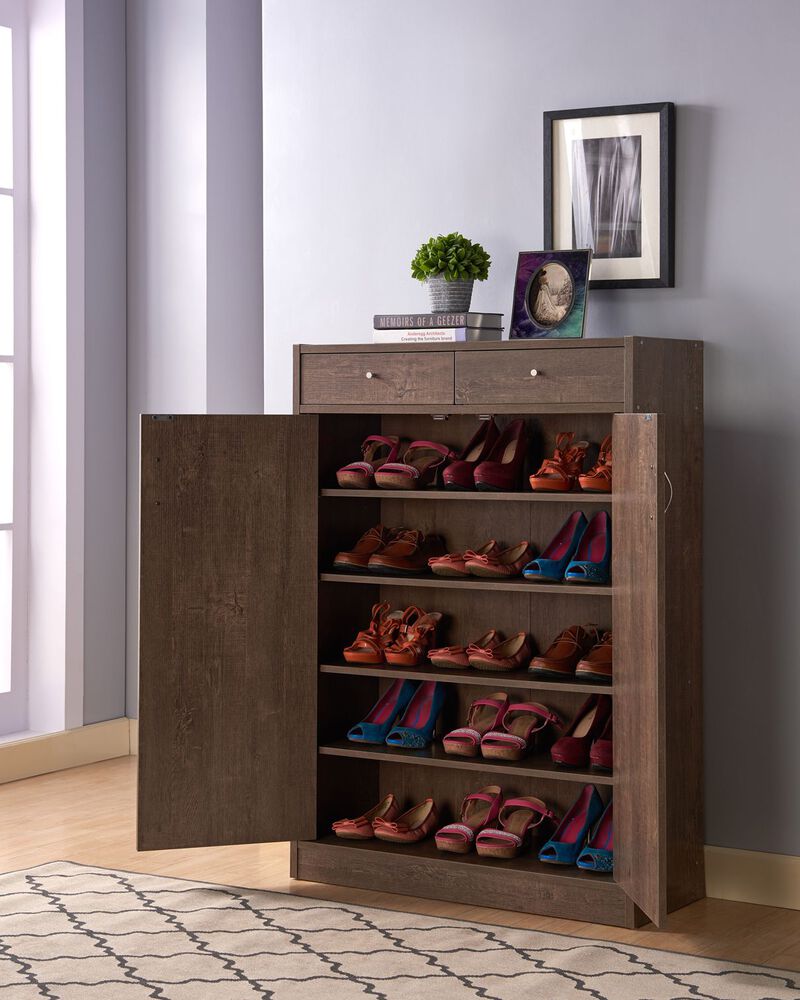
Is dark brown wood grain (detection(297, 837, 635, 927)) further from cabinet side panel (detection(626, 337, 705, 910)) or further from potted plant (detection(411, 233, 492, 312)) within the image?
potted plant (detection(411, 233, 492, 312))

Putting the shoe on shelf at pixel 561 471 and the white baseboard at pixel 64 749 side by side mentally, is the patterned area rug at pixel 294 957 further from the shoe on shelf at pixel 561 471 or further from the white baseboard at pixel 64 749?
the white baseboard at pixel 64 749

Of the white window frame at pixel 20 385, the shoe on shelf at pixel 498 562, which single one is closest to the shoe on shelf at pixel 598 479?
the shoe on shelf at pixel 498 562

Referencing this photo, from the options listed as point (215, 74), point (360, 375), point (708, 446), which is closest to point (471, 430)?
point (360, 375)

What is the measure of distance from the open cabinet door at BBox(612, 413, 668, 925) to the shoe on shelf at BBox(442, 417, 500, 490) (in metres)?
0.44

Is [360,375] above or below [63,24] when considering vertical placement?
below

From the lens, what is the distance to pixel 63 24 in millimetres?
4762

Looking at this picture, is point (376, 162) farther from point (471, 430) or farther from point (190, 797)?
point (190, 797)

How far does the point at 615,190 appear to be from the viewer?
351 centimetres

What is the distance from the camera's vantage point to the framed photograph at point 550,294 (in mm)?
3363

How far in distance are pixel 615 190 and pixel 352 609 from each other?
1291mm

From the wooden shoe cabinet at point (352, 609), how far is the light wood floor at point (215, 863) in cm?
6

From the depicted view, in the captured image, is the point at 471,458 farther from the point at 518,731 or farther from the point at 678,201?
the point at 678,201

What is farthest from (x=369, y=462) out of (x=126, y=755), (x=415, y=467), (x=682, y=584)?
(x=126, y=755)

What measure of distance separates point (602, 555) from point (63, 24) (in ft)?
9.23
